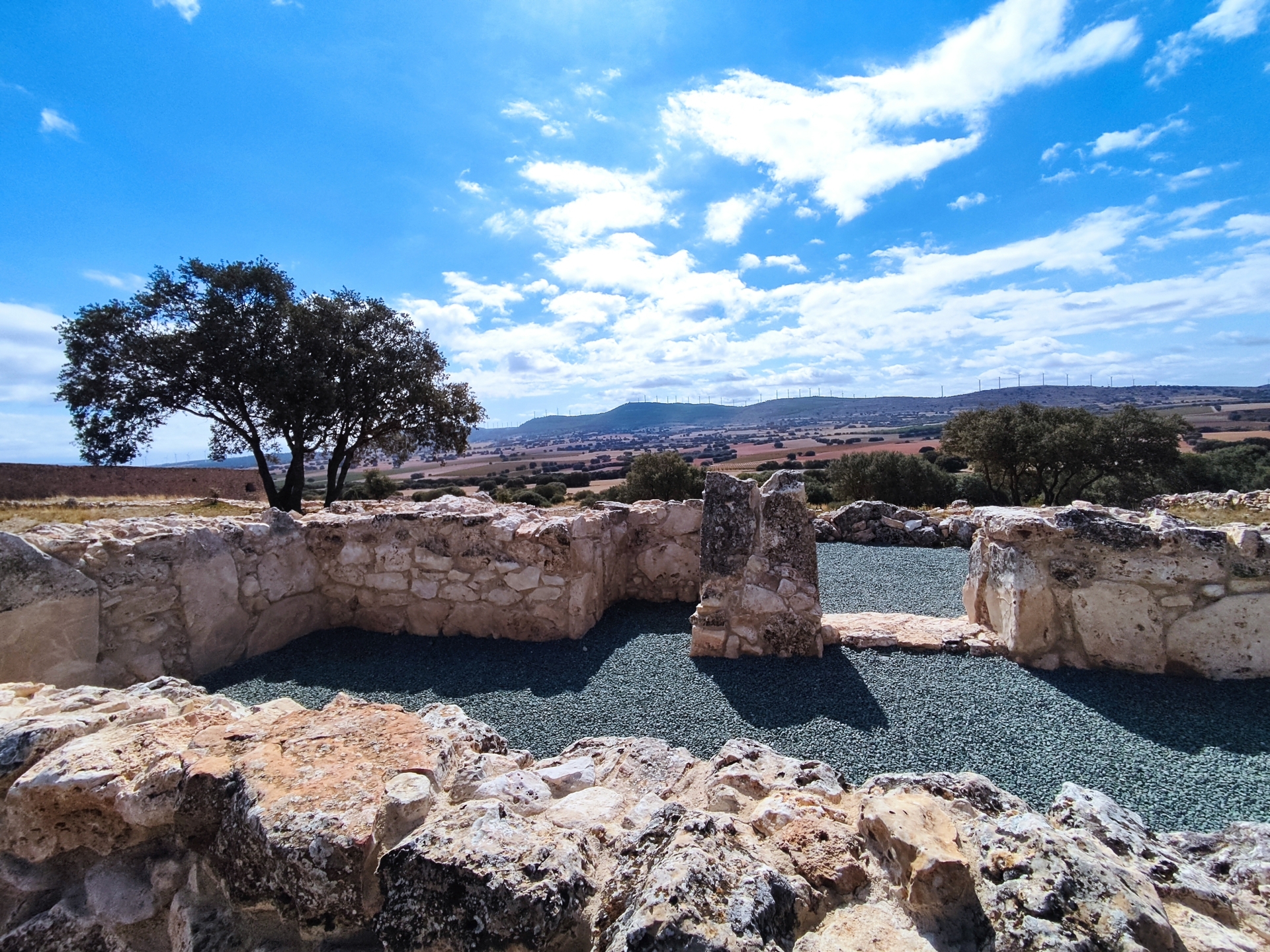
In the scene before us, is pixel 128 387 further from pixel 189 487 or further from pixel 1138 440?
pixel 1138 440

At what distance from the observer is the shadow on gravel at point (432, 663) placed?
16.3 ft

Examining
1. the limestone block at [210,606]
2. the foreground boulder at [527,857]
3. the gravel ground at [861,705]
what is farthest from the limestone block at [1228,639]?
the limestone block at [210,606]

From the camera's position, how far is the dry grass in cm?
1318

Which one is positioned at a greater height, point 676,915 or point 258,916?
point 676,915

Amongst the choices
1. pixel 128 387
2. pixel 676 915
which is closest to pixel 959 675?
pixel 676 915

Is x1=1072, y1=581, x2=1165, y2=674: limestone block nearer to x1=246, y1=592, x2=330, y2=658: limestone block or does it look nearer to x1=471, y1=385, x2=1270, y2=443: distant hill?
x1=246, y1=592, x2=330, y2=658: limestone block

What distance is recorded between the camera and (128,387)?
56.3 ft

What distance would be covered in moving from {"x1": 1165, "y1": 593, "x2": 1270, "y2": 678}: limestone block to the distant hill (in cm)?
11134

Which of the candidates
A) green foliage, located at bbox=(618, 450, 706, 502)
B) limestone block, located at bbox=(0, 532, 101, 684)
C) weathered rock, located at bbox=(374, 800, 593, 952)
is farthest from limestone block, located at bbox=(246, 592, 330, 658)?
green foliage, located at bbox=(618, 450, 706, 502)

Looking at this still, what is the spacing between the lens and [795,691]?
4.61 metres

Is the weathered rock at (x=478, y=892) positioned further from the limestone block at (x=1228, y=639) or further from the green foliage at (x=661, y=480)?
the green foliage at (x=661, y=480)

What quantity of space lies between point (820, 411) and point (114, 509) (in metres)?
152

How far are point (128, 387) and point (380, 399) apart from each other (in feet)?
22.8

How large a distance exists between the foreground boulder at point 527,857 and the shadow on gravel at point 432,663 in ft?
8.12
